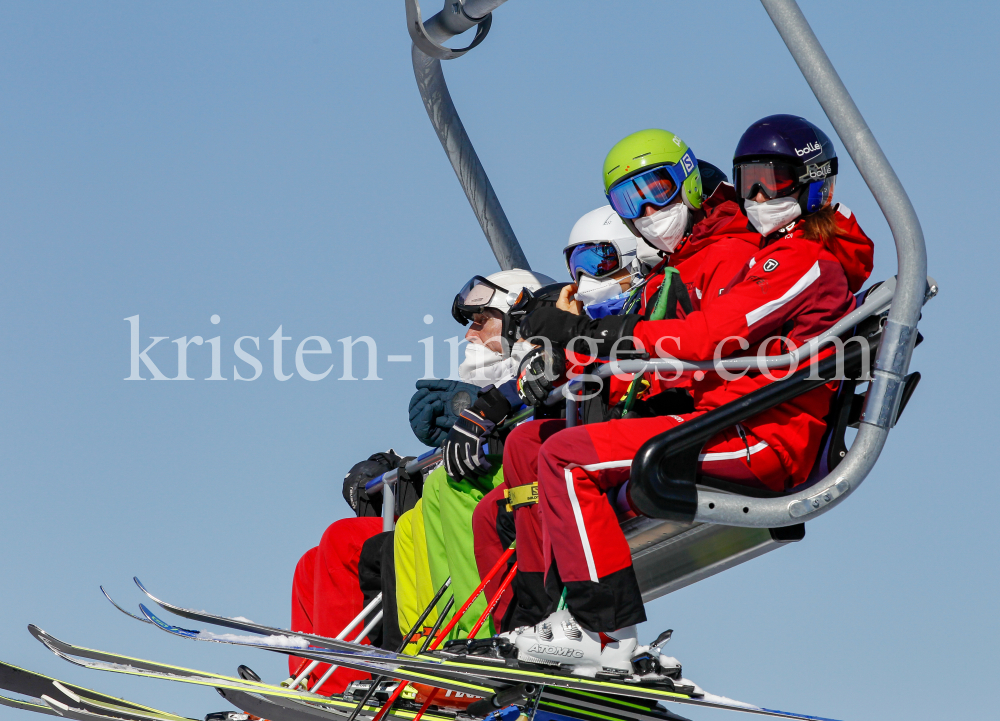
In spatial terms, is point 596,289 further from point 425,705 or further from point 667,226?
point 425,705

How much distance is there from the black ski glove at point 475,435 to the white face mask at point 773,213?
167 cm

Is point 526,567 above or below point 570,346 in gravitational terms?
below

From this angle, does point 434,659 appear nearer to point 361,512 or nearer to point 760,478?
point 760,478

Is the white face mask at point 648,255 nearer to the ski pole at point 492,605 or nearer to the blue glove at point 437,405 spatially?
the ski pole at point 492,605

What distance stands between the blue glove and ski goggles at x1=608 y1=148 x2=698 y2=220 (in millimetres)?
2014

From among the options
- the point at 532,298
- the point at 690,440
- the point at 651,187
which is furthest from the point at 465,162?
the point at 690,440

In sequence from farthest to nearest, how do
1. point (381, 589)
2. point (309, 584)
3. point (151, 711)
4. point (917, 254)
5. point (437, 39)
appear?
point (309, 584) < point (381, 589) < point (437, 39) < point (151, 711) < point (917, 254)

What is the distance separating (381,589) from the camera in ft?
24.4

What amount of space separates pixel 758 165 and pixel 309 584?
4339mm

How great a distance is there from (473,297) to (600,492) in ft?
8.23

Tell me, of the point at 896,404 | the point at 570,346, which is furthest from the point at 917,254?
the point at 570,346

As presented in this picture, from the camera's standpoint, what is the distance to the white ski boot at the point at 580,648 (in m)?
4.80

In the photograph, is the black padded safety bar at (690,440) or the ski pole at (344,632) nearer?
the black padded safety bar at (690,440)

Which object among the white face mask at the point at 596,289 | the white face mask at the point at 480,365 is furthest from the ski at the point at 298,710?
the white face mask at the point at 596,289
